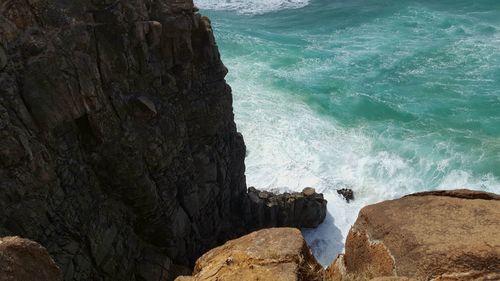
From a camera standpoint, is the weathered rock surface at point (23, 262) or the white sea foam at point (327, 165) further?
the white sea foam at point (327, 165)

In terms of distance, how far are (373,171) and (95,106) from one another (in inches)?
793

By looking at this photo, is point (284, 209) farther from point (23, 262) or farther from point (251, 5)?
point (251, 5)

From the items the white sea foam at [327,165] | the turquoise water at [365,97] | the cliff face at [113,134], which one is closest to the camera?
the cliff face at [113,134]

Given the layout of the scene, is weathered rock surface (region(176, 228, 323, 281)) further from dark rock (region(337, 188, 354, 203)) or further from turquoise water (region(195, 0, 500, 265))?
dark rock (region(337, 188, 354, 203))

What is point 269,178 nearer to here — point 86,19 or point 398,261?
point 86,19

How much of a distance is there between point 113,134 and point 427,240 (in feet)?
32.6

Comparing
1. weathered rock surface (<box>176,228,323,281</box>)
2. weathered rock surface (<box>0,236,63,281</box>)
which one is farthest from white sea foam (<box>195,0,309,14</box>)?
weathered rock surface (<box>0,236,63,281</box>)

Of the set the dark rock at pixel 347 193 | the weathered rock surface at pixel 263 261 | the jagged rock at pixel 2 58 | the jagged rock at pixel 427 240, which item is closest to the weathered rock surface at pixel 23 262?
the weathered rock surface at pixel 263 261

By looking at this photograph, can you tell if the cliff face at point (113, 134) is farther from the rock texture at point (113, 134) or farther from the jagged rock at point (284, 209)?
the jagged rock at point (284, 209)

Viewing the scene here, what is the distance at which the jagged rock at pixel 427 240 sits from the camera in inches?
259

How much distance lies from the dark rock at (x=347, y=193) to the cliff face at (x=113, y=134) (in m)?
10.1

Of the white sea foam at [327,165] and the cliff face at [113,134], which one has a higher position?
the cliff face at [113,134]

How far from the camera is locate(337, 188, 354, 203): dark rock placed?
27125mm

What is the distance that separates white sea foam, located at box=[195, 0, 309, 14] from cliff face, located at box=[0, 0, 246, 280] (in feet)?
122
